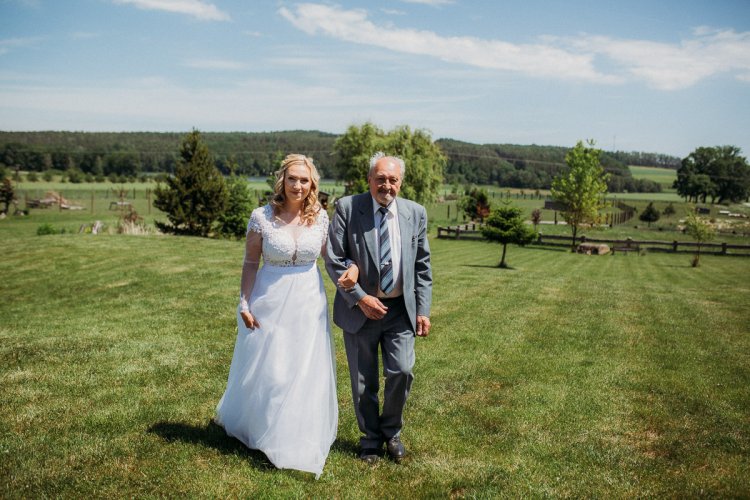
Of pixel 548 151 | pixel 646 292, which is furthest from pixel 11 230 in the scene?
pixel 548 151

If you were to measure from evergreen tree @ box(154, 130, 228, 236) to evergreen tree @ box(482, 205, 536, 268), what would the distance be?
46.8 feet

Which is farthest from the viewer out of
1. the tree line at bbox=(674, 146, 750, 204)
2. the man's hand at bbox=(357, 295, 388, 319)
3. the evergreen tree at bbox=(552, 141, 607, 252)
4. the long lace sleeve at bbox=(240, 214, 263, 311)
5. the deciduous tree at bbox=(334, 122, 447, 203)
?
the tree line at bbox=(674, 146, 750, 204)

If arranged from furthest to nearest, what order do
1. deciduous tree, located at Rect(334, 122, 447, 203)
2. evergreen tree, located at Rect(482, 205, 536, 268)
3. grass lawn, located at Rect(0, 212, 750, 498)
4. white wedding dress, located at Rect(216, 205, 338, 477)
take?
deciduous tree, located at Rect(334, 122, 447, 203) → evergreen tree, located at Rect(482, 205, 536, 268) → white wedding dress, located at Rect(216, 205, 338, 477) → grass lawn, located at Rect(0, 212, 750, 498)

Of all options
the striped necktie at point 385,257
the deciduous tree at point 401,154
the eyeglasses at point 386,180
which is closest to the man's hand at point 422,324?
the striped necktie at point 385,257

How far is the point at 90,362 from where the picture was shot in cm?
772

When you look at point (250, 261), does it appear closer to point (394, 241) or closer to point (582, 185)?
point (394, 241)

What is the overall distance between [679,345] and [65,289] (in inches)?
547

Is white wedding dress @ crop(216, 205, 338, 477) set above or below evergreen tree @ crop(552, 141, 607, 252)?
below

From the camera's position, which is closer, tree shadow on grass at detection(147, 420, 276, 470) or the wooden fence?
tree shadow on grass at detection(147, 420, 276, 470)

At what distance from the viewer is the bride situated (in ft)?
16.1

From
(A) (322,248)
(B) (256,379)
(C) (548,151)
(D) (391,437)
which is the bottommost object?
(D) (391,437)

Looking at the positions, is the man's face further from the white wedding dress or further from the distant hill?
the distant hill

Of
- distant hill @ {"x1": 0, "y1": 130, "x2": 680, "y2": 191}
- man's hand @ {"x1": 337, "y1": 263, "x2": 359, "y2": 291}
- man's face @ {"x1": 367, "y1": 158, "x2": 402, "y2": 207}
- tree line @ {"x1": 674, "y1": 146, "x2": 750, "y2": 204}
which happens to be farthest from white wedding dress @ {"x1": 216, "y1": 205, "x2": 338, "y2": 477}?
tree line @ {"x1": 674, "y1": 146, "x2": 750, "y2": 204}

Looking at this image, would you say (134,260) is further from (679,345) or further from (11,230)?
(11,230)
